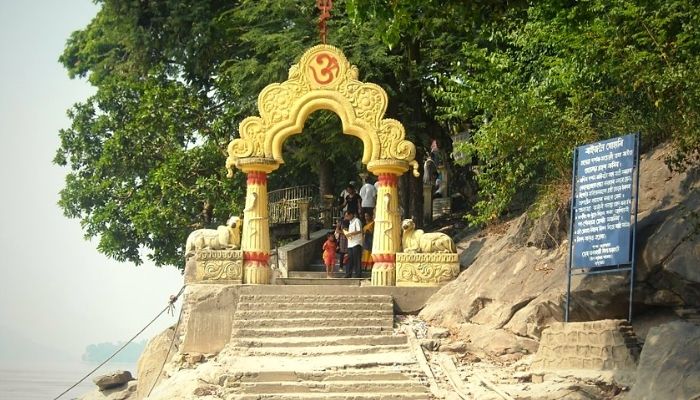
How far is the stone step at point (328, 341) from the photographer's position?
17500mm

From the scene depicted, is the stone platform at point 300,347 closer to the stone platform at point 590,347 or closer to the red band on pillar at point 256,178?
the stone platform at point 590,347

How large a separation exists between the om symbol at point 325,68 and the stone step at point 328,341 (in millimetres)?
4802

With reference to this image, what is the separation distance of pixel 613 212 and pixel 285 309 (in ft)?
19.5

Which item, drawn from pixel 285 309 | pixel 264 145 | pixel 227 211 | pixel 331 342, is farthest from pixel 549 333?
pixel 227 211

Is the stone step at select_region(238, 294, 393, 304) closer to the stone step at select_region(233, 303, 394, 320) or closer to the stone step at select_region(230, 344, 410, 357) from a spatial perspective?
the stone step at select_region(233, 303, 394, 320)

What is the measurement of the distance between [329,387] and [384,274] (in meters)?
4.67

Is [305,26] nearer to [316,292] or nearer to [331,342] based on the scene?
[316,292]

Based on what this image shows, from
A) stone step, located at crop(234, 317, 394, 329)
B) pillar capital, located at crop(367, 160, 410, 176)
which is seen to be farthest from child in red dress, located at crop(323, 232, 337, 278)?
stone step, located at crop(234, 317, 394, 329)

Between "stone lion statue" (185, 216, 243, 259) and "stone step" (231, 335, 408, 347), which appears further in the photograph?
"stone lion statue" (185, 216, 243, 259)

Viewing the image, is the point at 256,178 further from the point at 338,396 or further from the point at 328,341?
the point at 338,396

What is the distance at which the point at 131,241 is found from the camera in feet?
102

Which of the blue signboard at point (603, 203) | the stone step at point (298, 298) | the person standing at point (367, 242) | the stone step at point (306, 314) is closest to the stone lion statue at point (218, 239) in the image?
the stone step at point (298, 298)

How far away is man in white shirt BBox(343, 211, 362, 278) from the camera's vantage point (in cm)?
2127

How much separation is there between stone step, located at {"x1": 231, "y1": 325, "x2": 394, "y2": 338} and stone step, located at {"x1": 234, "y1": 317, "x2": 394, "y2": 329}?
0.13 meters
